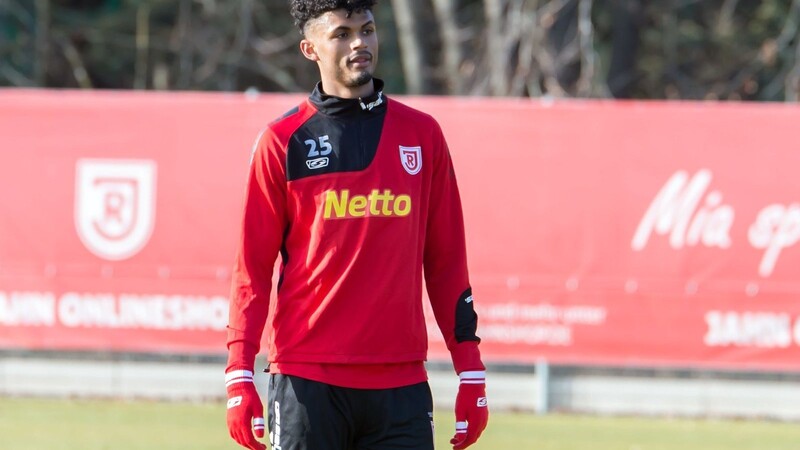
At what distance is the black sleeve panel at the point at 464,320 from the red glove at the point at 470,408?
118 millimetres

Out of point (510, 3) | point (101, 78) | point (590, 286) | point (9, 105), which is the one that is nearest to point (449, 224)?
point (590, 286)

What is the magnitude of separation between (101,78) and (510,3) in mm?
5471

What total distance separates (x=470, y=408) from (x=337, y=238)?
0.69 m

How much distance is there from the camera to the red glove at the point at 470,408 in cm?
475

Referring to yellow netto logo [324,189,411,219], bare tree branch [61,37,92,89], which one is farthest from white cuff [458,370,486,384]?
bare tree branch [61,37,92,89]

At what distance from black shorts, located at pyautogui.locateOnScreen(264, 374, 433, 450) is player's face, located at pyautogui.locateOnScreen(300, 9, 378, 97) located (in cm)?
93

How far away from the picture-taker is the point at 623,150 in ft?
34.0

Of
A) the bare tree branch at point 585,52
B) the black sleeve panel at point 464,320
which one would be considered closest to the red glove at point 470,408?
the black sleeve panel at point 464,320

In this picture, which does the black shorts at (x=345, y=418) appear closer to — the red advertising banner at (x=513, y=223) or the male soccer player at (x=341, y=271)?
the male soccer player at (x=341, y=271)

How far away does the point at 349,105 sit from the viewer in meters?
4.73

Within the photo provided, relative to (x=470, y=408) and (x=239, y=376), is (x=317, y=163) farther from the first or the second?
(x=470, y=408)

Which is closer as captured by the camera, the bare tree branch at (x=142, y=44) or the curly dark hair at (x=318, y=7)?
the curly dark hair at (x=318, y=7)

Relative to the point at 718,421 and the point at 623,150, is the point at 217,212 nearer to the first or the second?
the point at 623,150

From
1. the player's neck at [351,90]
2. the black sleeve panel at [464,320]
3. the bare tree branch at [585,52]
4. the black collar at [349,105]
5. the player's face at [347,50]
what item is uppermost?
the bare tree branch at [585,52]
